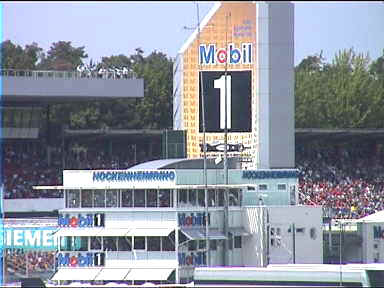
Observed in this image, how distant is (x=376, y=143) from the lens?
76.9 meters

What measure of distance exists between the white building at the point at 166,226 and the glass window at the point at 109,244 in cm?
3

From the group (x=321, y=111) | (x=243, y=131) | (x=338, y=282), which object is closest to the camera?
(x=338, y=282)

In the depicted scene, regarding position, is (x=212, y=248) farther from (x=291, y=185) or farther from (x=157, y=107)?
(x=157, y=107)

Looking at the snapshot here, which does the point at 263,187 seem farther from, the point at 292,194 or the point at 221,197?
the point at 221,197

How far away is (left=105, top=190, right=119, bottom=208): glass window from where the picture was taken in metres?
47.5

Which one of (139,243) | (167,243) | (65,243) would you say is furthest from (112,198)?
(167,243)

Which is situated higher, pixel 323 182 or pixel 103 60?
pixel 103 60

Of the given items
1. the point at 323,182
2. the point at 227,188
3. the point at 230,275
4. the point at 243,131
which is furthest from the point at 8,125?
the point at 230,275

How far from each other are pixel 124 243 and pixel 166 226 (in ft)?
4.63

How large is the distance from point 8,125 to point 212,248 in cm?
2308

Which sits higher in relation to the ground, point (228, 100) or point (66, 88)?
point (66, 88)

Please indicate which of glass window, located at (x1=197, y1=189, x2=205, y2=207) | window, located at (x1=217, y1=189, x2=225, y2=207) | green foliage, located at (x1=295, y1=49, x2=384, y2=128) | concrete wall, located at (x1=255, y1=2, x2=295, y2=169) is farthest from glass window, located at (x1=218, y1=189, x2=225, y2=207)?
green foliage, located at (x1=295, y1=49, x2=384, y2=128)

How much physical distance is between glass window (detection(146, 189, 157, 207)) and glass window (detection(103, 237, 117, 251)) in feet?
4.78

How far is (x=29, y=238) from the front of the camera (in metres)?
50.4
